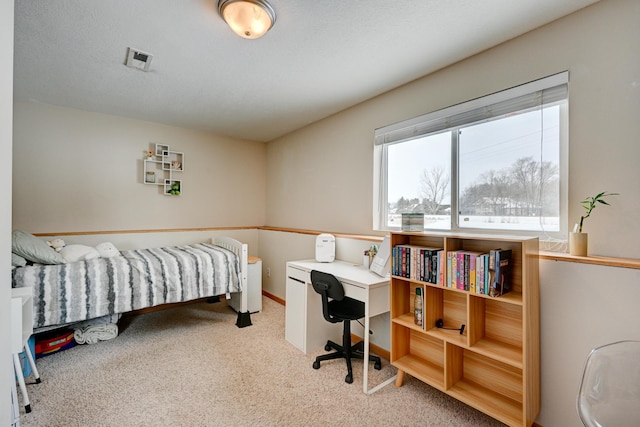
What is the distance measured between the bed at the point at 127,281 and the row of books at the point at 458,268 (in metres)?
1.82

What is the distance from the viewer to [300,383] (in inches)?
83.0

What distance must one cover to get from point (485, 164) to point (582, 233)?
74 cm

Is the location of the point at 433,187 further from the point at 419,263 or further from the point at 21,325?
the point at 21,325

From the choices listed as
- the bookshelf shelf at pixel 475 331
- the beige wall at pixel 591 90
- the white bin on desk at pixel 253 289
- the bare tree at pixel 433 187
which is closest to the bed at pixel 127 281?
the white bin on desk at pixel 253 289

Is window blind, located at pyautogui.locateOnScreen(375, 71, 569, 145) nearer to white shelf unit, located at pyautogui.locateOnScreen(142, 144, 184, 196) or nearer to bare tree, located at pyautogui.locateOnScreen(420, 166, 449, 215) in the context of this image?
bare tree, located at pyautogui.locateOnScreen(420, 166, 449, 215)

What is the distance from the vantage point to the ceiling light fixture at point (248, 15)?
1551 millimetres

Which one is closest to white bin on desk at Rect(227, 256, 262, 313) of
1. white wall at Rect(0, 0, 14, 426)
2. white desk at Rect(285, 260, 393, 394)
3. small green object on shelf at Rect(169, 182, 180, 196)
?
white desk at Rect(285, 260, 393, 394)

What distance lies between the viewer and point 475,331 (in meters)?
1.78

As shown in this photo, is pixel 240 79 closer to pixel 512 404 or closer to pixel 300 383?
pixel 300 383

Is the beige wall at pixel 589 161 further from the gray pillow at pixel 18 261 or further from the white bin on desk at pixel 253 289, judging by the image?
the gray pillow at pixel 18 261

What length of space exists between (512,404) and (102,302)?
3067 millimetres

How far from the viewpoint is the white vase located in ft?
5.05

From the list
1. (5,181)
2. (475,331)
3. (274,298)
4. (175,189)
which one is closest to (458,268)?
(475,331)

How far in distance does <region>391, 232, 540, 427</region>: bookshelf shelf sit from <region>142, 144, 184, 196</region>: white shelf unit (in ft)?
10.1
